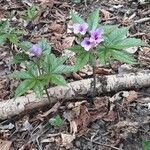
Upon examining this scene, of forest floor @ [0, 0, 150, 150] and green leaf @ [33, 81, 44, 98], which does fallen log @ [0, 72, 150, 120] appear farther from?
green leaf @ [33, 81, 44, 98]

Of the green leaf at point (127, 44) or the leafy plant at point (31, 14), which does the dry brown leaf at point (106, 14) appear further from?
the green leaf at point (127, 44)

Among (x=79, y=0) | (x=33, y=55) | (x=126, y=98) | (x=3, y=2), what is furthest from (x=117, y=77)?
(x=3, y=2)

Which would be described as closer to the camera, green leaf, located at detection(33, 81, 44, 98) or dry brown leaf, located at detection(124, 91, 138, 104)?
green leaf, located at detection(33, 81, 44, 98)

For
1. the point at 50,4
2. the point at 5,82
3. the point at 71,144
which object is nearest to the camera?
the point at 71,144

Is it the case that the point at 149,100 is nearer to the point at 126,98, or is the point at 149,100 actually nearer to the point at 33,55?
the point at 126,98

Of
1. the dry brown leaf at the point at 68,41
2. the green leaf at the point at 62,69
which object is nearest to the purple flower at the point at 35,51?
the green leaf at the point at 62,69

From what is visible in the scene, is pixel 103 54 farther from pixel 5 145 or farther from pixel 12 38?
pixel 5 145

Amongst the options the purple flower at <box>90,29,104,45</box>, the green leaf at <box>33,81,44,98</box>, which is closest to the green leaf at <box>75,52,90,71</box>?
the purple flower at <box>90,29,104,45</box>
